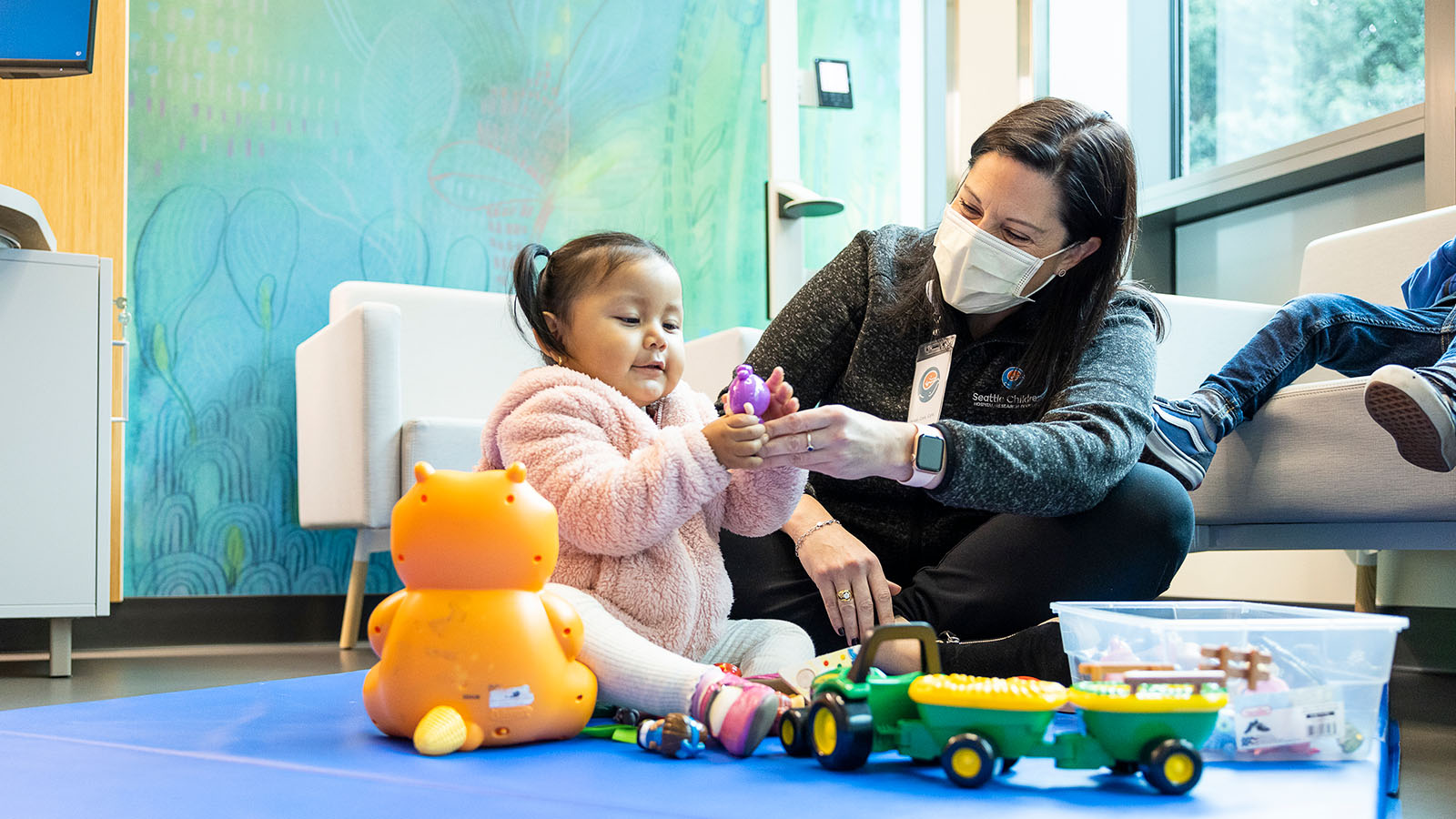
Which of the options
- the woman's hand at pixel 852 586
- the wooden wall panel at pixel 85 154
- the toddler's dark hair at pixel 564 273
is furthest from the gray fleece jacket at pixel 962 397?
the wooden wall panel at pixel 85 154

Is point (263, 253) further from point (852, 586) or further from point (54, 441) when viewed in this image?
point (852, 586)

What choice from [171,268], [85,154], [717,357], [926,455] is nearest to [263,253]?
[171,268]

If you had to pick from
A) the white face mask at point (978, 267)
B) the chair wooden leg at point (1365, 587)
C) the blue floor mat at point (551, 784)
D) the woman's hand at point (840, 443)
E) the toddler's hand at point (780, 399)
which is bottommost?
the chair wooden leg at point (1365, 587)

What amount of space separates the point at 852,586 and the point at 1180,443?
1.79 ft

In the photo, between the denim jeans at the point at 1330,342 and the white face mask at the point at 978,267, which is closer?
the white face mask at the point at 978,267

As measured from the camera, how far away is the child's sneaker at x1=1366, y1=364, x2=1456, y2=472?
1.31m

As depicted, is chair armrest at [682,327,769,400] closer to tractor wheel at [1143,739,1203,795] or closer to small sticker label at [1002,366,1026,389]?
small sticker label at [1002,366,1026,389]

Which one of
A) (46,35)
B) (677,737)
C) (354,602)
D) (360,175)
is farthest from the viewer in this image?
(360,175)

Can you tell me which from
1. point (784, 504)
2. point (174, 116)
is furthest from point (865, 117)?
point (784, 504)

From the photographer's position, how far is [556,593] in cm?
108

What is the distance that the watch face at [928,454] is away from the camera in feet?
3.55

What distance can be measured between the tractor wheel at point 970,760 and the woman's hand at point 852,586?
1.33 feet

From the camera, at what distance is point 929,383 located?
4.56 feet

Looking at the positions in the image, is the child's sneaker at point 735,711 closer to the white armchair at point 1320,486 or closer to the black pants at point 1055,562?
the black pants at point 1055,562
